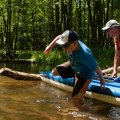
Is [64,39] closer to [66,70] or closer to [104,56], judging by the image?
[66,70]

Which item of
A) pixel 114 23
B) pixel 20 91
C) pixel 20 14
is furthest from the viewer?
pixel 20 14

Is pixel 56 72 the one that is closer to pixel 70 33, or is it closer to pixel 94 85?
pixel 94 85

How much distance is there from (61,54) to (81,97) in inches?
568

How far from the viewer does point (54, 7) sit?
36.7 metres

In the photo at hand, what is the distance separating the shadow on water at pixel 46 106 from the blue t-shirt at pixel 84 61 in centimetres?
→ 76

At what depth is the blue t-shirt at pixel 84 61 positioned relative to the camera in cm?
714

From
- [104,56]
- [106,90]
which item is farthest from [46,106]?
[104,56]

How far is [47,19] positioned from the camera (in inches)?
1619

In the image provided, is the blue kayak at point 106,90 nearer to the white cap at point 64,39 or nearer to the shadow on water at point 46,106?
the shadow on water at point 46,106

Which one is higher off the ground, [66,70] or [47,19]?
[66,70]

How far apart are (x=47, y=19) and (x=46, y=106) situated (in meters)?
34.3

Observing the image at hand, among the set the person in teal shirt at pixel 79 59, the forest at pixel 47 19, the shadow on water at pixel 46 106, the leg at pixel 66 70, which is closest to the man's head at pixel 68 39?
the person in teal shirt at pixel 79 59

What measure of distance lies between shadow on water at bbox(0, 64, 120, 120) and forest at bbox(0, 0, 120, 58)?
54.3 ft

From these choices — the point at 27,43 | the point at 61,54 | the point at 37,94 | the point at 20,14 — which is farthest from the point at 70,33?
the point at 27,43
